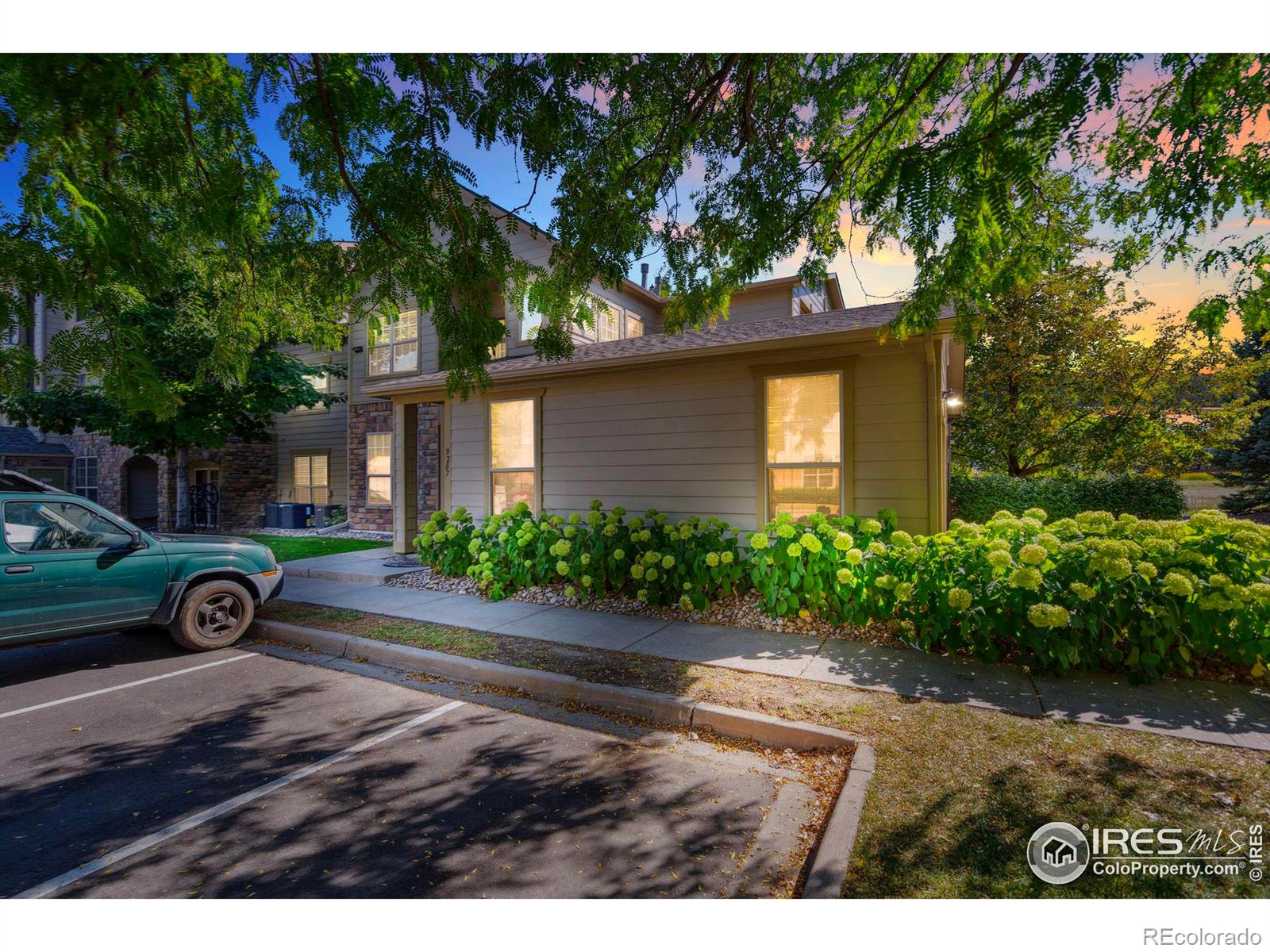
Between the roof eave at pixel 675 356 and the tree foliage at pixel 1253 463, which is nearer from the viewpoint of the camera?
the roof eave at pixel 675 356

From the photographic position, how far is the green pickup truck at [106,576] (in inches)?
174

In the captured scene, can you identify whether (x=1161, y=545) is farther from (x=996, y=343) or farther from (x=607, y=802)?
(x=996, y=343)

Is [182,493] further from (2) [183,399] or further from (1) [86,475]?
(1) [86,475]

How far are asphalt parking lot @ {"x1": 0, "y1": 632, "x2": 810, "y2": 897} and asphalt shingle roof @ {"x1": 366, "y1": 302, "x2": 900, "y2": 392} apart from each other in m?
4.32

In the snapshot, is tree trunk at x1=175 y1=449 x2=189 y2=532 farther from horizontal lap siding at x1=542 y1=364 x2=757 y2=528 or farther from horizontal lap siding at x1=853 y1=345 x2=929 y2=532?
horizontal lap siding at x1=853 y1=345 x2=929 y2=532

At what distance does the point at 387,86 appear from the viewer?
3551mm

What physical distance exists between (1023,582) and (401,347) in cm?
1324

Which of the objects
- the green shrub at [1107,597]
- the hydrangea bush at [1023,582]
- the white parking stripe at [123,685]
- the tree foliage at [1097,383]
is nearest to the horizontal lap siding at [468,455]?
the hydrangea bush at [1023,582]

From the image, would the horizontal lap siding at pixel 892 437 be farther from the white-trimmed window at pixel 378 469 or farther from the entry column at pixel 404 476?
the white-trimmed window at pixel 378 469

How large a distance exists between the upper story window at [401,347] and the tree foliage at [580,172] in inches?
333

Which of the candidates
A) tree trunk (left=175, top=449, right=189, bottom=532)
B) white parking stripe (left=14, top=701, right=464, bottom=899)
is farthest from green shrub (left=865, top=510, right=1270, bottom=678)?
tree trunk (left=175, top=449, right=189, bottom=532)

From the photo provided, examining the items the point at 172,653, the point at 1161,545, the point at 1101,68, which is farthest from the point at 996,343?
the point at 172,653

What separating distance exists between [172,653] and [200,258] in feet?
12.5

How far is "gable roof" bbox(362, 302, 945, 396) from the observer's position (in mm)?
6430
